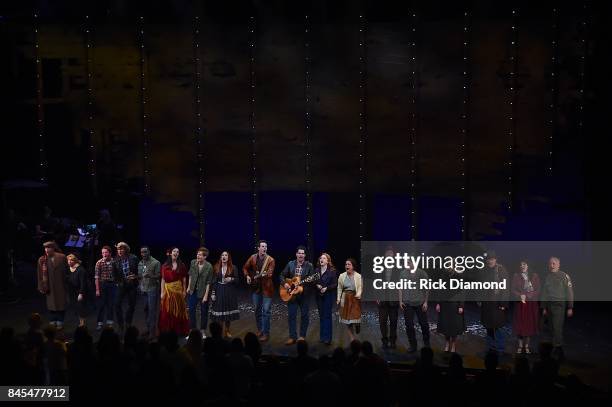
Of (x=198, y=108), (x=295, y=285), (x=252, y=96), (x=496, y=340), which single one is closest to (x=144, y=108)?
(x=198, y=108)

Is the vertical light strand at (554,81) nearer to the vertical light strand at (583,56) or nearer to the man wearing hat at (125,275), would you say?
the vertical light strand at (583,56)

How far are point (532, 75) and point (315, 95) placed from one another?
11.6 feet

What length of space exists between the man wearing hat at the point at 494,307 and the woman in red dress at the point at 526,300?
19 cm

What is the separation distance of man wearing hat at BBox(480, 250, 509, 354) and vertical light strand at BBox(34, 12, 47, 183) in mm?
8233

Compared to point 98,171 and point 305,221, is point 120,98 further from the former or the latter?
point 305,221

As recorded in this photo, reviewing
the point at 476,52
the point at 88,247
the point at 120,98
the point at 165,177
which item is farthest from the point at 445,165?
the point at 88,247

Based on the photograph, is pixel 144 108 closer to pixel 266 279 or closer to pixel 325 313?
pixel 266 279

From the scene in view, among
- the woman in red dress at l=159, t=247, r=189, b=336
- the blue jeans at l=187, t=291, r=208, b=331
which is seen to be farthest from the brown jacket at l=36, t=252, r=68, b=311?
the blue jeans at l=187, t=291, r=208, b=331

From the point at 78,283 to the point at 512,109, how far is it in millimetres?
7167

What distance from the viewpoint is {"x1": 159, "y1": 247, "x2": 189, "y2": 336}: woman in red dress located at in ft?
30.1

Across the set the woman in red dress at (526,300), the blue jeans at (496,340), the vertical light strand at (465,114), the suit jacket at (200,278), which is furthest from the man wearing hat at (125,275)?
the vertical light strand at (465,114)

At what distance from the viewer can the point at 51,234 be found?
13.3m

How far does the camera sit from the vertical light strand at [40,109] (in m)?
11.7

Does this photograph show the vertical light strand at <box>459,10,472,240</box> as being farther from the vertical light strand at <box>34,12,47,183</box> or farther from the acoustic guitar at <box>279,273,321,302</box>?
the vertical light strand at <box>34,12,47,183</box>
